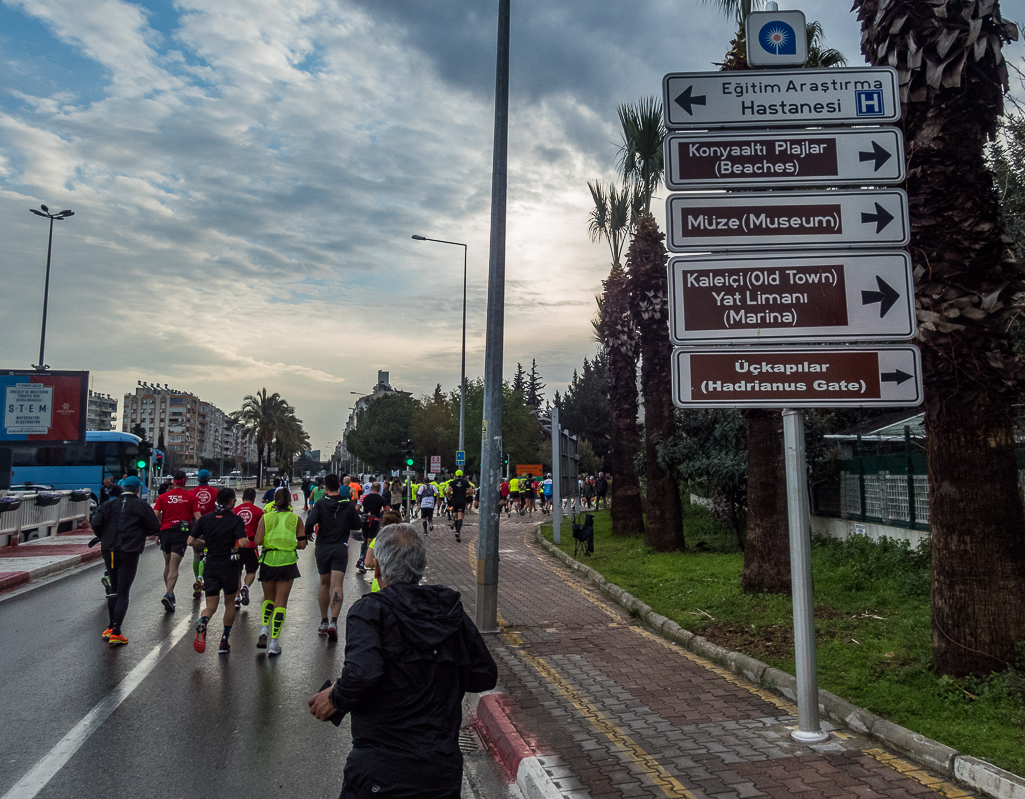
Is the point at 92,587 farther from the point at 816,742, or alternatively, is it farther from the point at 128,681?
the point at 816,742

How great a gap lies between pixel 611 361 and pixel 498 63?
1090cm

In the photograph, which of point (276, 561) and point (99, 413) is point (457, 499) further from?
point (99, 413)

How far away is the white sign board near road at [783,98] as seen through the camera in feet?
17.5

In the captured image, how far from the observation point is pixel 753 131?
212 inches

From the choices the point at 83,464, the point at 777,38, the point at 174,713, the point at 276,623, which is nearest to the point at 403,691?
the point at 174,713

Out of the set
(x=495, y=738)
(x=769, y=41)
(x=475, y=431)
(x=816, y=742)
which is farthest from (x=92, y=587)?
(x=475, y=431)

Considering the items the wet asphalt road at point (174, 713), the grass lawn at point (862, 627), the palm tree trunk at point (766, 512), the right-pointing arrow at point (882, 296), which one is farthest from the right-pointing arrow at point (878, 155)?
the palm tree trunk at point (766, 512)

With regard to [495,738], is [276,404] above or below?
above

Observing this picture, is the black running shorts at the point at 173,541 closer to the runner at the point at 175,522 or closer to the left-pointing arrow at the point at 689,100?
the runner at the point at 175,522

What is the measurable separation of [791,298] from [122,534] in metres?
7.85

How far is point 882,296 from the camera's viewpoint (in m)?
A: 5.10

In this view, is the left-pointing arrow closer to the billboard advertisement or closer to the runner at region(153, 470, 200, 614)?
the runner at region(153, 470, 200, 614)

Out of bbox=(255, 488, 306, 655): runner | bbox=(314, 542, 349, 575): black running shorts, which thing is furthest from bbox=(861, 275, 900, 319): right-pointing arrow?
bbox=(314, 542, 349, 575): black running shorts

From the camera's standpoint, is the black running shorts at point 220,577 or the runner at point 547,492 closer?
the black running shorts at point 220,577
